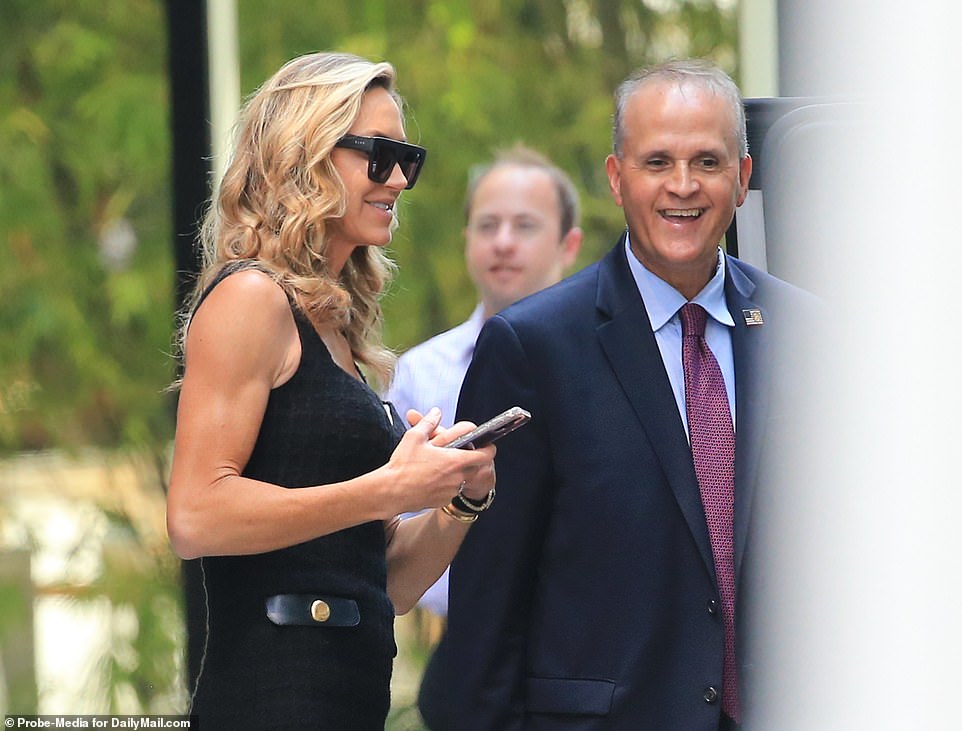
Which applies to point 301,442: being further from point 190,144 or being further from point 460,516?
point 190,144

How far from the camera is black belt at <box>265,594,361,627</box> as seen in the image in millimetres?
1766

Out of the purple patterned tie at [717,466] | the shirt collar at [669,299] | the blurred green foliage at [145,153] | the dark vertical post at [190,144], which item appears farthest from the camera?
the blurred green foliage at [145,153]

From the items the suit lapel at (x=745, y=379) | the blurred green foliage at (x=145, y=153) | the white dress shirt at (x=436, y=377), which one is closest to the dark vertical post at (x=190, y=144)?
the blurred green foliage at (x=145, y=153)

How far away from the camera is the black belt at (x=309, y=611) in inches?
69.5

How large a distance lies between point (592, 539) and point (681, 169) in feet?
1.57

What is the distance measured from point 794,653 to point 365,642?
1242 mm

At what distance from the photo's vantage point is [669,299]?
178 cm

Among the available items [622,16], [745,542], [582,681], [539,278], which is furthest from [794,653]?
[622,16]

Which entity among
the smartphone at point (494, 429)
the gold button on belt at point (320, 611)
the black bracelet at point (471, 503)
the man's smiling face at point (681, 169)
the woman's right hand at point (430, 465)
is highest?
the man's smiling face at point (681, 169)

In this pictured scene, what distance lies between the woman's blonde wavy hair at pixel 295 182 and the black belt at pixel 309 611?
373mm

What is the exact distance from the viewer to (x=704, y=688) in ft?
5.42

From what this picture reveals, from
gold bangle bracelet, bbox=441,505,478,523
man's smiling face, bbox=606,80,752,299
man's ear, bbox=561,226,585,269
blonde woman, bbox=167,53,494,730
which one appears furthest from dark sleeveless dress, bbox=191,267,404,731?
man's ear, bbox=561,226,585,269

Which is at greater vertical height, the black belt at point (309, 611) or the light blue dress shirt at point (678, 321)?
the light blue dress shirt at point (678, 321)

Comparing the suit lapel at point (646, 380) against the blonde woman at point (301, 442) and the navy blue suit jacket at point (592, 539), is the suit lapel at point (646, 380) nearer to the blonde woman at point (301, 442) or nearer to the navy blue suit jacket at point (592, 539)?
the navy blue suit jacket at point (592, 539)
